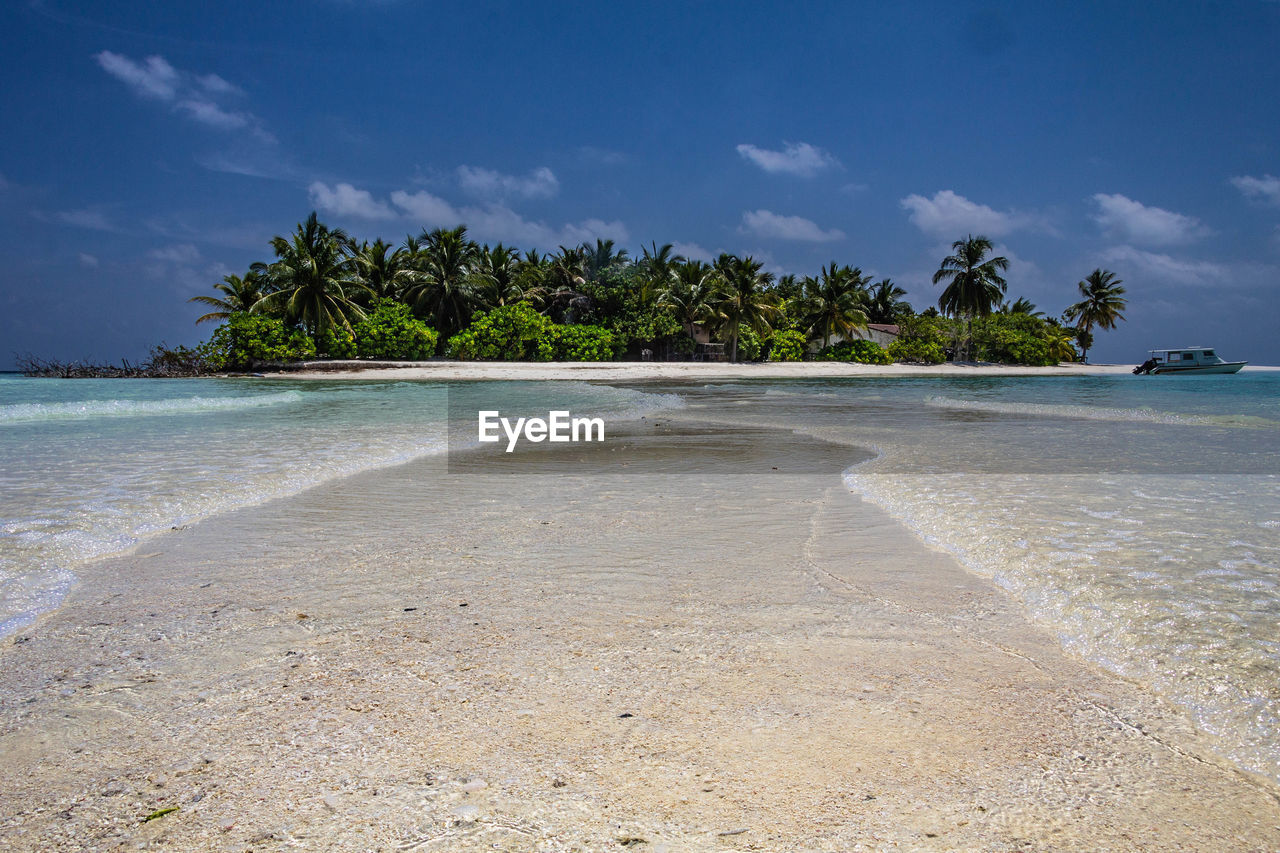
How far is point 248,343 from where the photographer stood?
43.1 meters

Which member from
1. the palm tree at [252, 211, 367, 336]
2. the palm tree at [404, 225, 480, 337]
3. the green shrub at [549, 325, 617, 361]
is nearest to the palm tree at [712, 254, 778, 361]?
the green shrub at [549, 325, 617, 361]

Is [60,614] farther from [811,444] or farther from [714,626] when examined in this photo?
[811,444]

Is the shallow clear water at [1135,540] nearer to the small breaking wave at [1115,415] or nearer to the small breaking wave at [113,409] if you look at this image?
the small breaking wave at [1115,415]

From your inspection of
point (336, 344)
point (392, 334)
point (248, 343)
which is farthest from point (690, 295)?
point (248, 343)

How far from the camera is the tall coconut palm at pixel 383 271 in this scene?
48.6m

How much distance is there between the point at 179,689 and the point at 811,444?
27.3 feet

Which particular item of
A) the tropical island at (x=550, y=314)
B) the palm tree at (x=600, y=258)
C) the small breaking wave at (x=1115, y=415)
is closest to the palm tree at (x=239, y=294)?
the tropical island at (x=550, y=314)

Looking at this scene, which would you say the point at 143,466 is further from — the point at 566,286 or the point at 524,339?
the point at 566,286

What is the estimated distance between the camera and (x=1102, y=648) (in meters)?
2.79

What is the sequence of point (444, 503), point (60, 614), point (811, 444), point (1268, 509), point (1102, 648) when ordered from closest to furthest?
point (1102, 648) → point (60, 614) → point (1268, 509) → point (444, 503) → point (811, 444)

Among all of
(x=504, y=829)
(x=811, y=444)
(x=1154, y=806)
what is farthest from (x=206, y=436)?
(x=1154, y=806)

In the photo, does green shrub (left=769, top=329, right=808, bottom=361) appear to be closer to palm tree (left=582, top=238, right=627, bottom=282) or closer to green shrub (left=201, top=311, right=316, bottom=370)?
palm tree (left=582, top=238, right=627, bottom=282)

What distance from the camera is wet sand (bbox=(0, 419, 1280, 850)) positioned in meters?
1.72

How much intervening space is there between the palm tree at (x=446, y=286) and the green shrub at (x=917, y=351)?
3304cm
